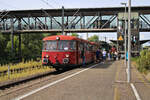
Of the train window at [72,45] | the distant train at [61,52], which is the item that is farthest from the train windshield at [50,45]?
the train window at [72,45]

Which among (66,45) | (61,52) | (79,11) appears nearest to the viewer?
(61,52)

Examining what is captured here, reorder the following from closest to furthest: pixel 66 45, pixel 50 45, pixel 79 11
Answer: pixel 66 45 < pixel 50 45 < pixel 79 11

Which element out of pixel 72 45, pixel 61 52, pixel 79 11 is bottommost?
pixel 61 52

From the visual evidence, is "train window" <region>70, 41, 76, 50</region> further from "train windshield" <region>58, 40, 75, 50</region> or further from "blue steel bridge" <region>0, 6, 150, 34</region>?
"blue steel bridge" <region>0, 6, 150, 34</region>

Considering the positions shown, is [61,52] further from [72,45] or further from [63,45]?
[72,45]

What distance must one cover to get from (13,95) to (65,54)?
978cm

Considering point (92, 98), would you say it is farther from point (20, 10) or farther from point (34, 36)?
point (34, 36)

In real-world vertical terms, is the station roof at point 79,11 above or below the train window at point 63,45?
above

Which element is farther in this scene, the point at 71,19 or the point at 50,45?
the point at 71,19

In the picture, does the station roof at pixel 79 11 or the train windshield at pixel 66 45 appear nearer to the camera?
the train windshield at pixel 66 45

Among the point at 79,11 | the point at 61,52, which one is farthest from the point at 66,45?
the point at 79,11

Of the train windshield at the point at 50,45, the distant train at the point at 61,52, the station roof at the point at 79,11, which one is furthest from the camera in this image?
the station roof at the point at 79,11

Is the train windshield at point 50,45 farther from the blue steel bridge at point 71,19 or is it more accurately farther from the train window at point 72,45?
the blue steel bridge at point 71,19

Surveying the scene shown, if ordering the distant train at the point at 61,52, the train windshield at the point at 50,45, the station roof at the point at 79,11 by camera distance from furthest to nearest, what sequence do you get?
the station roof at the point at 79,11
the train windshield at the point at 50,45
the distant train at the point at 61,52
